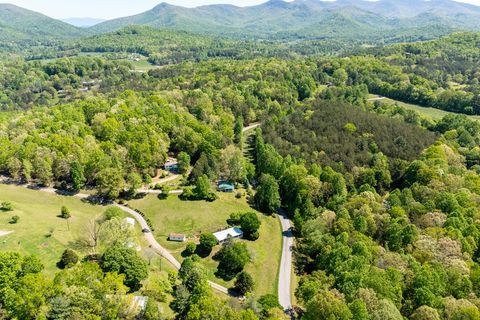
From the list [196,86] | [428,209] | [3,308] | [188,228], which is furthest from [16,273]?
[196,86]

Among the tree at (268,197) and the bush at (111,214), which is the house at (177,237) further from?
the tree at (268,197)

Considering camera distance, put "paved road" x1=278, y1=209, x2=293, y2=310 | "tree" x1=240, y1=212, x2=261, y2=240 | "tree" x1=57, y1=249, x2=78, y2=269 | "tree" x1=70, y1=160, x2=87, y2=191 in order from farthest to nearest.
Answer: "tree" x1=70, y1=160, x2=87, y2=191 < "tree" x1=240, y1=212, x2=261, y2=240 < "paved road" x1=278, y1=209, x2=293, y2=310 < "tree" x1=57, y1=249, x2=78, y2=269

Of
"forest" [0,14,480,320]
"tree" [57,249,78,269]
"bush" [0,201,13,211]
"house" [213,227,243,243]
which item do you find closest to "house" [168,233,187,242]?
"forest" [0,14,480,320]

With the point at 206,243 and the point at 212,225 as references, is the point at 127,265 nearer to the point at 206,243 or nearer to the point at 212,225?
the point at 206,243

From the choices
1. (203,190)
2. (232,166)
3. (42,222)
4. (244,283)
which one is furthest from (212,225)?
(42,222)

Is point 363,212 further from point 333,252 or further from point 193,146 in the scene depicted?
point 193,146

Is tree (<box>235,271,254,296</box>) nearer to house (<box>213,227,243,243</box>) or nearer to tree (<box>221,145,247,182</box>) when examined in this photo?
house (<box>213,227,243,243</box>)

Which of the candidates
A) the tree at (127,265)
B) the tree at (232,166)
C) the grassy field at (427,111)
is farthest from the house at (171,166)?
the grassy field at (427,111)
